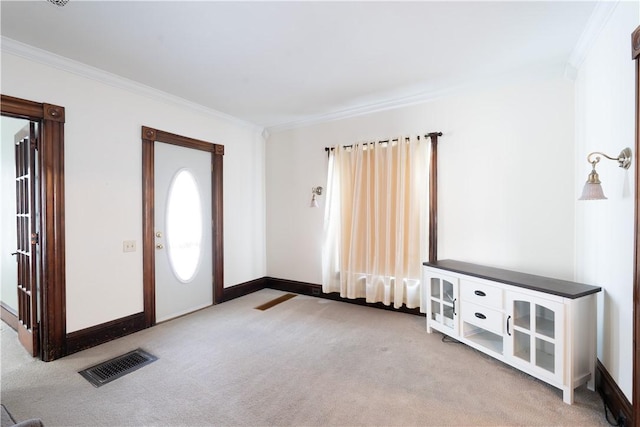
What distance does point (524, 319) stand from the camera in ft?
7.50

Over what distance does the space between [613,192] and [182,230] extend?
403 centimetres

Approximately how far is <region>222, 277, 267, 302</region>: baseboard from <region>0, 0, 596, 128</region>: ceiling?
8.65 ft

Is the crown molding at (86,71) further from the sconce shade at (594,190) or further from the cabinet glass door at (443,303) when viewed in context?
the sconce shade at (594,190)

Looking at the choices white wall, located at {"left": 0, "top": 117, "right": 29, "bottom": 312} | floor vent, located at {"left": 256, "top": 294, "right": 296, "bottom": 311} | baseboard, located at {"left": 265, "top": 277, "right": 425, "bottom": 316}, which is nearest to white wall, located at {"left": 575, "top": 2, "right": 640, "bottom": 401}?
baseboard, located at {"left": 265, "top": 277, "right": 425, "bottom": 316}

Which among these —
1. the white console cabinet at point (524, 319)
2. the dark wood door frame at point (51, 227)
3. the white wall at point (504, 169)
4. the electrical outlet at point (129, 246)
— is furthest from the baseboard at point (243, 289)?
the white console cabinet at point (524, 319)

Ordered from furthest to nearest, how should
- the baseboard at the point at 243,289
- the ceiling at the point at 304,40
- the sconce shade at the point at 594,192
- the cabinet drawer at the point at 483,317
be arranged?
the baseboard at the point at 243,289 < the cabinet drawer at the point at 483,317 < the ceiling at the point at 304,40 < the sconce shade at the point at 594,192

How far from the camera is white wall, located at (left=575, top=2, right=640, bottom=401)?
68.2 inches

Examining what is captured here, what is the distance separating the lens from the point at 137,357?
2596 mm

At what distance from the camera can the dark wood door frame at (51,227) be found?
8.19 feet

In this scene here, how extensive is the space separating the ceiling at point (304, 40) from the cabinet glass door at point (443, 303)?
2051 millimetres

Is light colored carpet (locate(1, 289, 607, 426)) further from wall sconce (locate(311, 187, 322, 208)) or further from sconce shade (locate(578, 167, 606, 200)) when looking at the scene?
wall sconce (locate(311, 187, 322, 208))

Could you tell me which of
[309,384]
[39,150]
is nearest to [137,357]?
[309,384]


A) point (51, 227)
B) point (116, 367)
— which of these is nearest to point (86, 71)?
point (51, 227)

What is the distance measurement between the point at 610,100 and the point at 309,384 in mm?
2869
